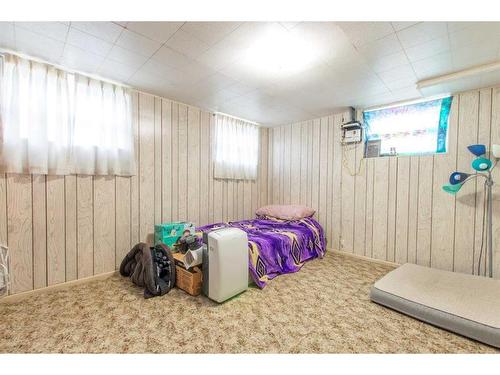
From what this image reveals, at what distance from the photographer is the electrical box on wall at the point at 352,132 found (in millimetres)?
3232

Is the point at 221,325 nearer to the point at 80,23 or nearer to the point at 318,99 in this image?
the point at 80,23

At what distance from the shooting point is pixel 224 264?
6.47 feet

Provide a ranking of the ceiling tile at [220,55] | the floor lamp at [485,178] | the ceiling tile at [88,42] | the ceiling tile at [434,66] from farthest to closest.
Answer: the floor lamp at [485,178] → the ceiling tile at [434,66] → the ceiling tile at [220,55] → the ceiling tile at [88,42]

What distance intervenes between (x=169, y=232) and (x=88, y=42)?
2.06m

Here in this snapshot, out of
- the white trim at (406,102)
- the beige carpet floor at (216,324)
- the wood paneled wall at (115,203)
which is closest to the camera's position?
the beige carpet floor at (216,324)

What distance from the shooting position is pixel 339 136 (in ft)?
11.5

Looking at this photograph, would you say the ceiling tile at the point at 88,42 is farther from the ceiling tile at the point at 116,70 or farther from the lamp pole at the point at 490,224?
the lamp pole at the point at 490,224

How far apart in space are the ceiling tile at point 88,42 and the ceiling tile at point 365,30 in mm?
1865

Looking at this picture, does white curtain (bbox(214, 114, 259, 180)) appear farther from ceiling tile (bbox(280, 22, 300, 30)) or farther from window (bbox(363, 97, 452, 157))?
ceiling tile (bbox(280, 22, 300, 30))

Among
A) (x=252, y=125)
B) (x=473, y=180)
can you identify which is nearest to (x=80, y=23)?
(x=252, y=125)

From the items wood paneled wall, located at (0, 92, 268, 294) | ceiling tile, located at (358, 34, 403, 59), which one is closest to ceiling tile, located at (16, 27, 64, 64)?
wood paneled wall, located at (0, 92, 268, 294)

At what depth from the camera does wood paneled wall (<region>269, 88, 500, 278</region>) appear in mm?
2455

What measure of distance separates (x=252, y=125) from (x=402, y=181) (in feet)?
8.63

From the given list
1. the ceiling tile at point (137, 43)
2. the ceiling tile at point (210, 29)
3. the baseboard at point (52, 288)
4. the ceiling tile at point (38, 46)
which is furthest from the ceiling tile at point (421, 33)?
the baseboard at point (52, 288)
